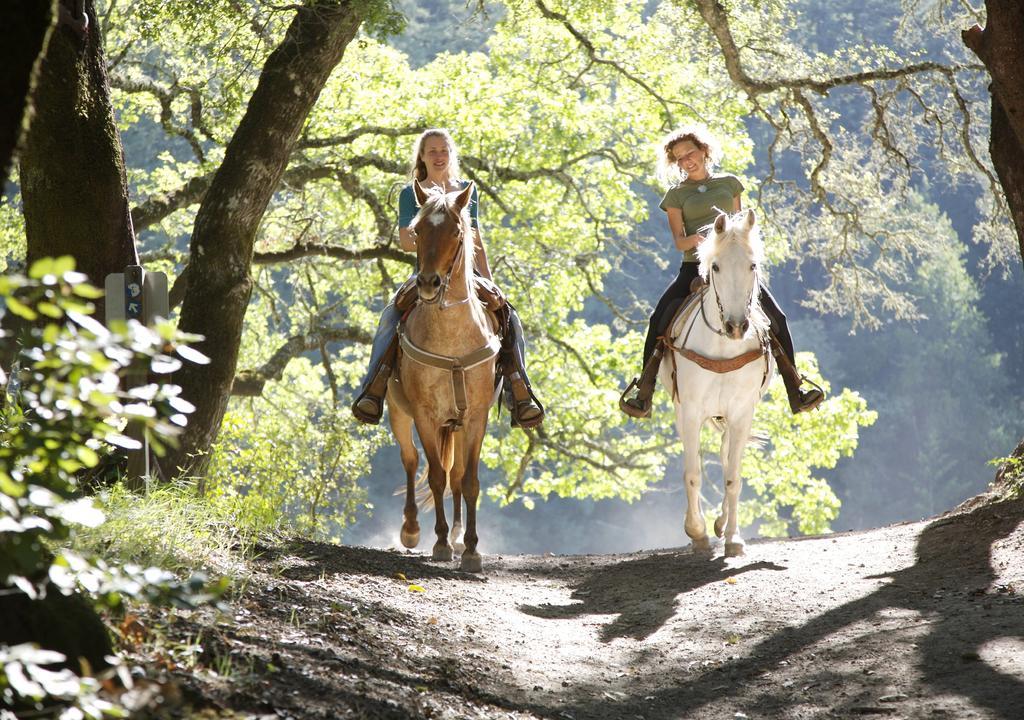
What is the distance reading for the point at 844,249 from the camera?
1416 centimetres

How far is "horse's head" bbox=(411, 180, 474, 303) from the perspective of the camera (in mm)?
6566

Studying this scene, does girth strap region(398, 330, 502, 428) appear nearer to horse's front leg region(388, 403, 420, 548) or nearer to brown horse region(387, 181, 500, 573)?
brown horse region(387, 181, 500, 573)

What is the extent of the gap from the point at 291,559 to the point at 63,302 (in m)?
3.91

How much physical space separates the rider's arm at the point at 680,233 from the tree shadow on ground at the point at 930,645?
2749mm

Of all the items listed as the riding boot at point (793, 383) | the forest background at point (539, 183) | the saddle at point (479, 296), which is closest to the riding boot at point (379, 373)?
the saddle at point (479, 296)

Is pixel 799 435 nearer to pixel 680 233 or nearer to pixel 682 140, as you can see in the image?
pixel 680 233

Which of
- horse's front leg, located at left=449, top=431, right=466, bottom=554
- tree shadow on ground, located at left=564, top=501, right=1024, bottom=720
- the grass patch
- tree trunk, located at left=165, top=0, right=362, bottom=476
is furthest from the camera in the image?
tree trunk, located at left=165, top=0, right=362, bottom=476

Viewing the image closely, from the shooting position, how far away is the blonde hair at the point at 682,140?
8367mm

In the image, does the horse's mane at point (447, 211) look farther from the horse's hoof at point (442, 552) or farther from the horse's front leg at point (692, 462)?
the horse's hoof at point (442, 552)

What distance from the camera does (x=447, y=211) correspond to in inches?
264

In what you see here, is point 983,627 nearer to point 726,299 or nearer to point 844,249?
point 726,299

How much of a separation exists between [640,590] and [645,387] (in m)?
1.72

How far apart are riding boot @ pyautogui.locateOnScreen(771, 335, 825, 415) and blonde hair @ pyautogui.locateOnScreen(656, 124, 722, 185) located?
1.48m

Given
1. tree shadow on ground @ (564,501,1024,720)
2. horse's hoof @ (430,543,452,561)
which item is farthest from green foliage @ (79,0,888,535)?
tree shadow on ground @ (564,501,1024,720)
